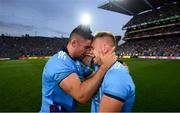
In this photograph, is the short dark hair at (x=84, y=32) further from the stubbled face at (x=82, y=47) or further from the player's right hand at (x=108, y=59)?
the player's right hand at (x=108, y=59)

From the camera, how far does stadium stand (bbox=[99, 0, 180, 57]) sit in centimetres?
8836

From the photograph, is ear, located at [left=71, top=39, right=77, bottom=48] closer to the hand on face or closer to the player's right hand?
the hand on face

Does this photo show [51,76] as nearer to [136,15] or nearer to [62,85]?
[62,85]

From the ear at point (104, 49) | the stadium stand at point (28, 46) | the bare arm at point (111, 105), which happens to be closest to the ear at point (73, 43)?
the ear at point (104, 49)

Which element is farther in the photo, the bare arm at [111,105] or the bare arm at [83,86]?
the bare arm at [83,86]

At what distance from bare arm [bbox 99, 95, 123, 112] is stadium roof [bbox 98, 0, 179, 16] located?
9302cm

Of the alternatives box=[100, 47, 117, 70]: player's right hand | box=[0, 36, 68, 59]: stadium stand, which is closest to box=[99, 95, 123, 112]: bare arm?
box=[100, 47, 117, 70]: player's right hand

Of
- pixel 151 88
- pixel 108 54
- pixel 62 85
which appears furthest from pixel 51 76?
pixel 151 88

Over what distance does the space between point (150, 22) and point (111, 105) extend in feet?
324

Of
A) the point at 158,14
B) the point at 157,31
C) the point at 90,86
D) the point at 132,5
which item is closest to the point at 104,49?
the point at 90,86

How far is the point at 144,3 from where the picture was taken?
96.1m

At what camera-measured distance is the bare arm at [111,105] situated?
3.19 m

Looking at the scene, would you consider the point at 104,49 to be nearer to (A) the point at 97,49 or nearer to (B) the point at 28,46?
(A) the point at 97,49

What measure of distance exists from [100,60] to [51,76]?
86 cm
